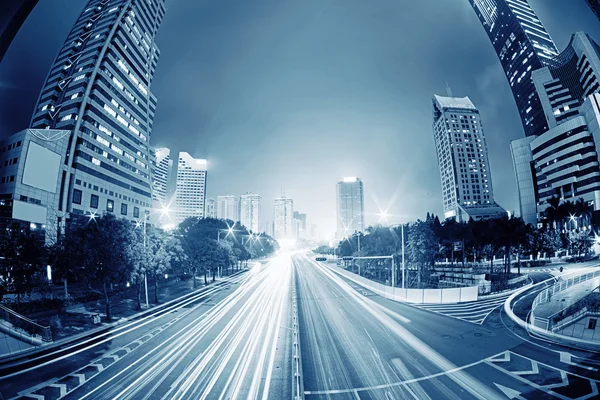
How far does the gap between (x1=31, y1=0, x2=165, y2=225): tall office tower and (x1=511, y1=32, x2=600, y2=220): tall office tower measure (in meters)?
128

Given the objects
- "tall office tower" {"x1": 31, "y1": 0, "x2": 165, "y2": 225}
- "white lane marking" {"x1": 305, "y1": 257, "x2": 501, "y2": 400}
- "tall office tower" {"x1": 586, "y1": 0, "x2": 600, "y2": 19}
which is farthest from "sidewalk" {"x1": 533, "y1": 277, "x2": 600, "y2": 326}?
"tall office tower" {"x1": 31, "y1": 0, "x2": 165, "y2": 225}

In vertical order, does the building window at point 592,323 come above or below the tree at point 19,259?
below

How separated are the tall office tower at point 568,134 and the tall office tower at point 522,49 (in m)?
13.2

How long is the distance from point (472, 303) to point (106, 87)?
100m

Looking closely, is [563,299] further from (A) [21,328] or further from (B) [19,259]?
(B) [19,259]

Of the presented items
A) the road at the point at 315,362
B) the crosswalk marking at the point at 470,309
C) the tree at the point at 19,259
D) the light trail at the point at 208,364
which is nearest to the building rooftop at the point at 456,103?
the crosswalk marking at the point at 470,309

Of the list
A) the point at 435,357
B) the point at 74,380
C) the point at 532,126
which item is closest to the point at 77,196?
the point at 74,380

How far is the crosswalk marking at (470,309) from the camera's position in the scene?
23170mm

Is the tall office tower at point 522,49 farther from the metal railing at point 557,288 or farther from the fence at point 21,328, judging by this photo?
the fence at point 21,328

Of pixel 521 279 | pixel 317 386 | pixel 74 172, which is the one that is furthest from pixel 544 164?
pixel 74 172

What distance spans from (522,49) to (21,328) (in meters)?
200

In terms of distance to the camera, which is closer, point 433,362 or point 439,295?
point 433,362

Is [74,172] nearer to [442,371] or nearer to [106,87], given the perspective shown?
[106,87]

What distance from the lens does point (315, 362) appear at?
14.6 meters
